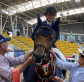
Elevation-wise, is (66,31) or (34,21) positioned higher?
(34,21)

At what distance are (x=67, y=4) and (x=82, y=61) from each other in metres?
15.5

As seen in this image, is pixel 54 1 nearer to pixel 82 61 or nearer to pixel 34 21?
pixel 34 21

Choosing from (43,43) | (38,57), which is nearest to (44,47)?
(43,43)

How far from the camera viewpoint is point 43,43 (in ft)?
4.25

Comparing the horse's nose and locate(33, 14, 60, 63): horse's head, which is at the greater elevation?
locate(33, 14, 60, 63): horse's head

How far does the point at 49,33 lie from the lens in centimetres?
136

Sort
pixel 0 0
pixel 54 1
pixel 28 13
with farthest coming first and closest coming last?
1. pixel 28 13
2. pixel 54 1
3. pixel 0 0

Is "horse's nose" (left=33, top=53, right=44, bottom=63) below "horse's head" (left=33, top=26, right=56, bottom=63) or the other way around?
below

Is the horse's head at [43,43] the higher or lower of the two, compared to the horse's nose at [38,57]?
higher

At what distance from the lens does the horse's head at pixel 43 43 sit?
1173 millimetres

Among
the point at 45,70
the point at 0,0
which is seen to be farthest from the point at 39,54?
the point at 0,0

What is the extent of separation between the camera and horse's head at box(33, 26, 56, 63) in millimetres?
1173

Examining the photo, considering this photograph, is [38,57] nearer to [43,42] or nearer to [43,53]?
[43,53]

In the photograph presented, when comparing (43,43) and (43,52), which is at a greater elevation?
(43,43)
